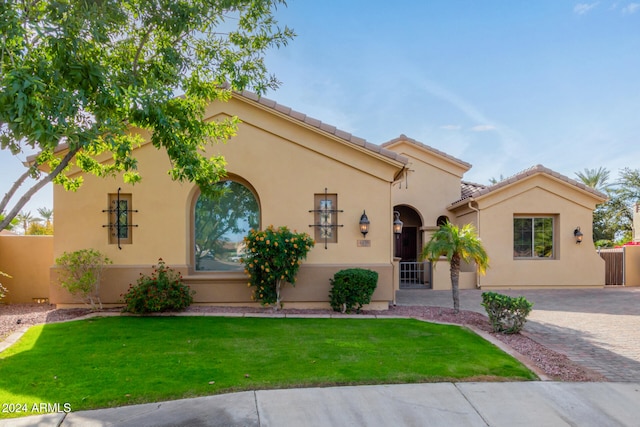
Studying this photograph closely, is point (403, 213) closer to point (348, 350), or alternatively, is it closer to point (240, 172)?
point (240, 172)

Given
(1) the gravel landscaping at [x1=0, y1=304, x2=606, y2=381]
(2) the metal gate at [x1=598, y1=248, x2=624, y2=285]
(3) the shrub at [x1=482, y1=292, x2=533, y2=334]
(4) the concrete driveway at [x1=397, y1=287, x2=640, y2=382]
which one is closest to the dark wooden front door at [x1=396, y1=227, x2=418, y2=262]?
(4) the concrete driveway at [x1=397, y1=287, x2=640, y2=382]

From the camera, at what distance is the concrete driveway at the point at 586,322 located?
237 inches

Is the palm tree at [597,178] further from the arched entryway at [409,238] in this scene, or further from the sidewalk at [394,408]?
the sidewalk at [394,408]

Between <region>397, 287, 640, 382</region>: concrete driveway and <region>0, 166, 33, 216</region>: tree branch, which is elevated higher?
<region>0, 166, 33, 216</region>: tree branch

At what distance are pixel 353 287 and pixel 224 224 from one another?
396cm

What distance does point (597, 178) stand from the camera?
103 ft

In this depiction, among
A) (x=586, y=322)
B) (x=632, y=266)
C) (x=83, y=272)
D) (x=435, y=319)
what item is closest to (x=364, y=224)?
(x=435, y=319)

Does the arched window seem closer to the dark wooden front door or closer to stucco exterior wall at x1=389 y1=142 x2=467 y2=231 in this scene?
stucco exterior wall at x1=389 y1=142 x2=467 y2=231

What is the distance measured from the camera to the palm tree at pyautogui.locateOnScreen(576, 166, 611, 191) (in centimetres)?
3086

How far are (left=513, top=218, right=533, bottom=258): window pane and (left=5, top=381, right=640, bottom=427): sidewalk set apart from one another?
429 inches

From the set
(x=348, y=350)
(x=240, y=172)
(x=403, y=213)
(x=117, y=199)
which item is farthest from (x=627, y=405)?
(x=403, y=213)

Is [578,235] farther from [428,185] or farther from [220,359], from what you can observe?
[220,359]

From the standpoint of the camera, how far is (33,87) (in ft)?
14.5

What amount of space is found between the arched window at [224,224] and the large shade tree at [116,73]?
184 cm
